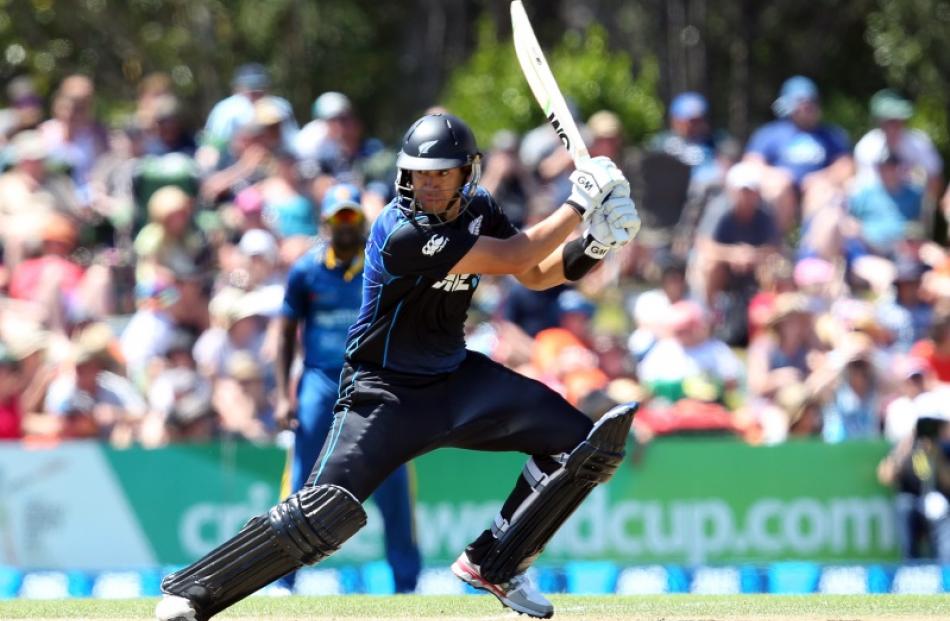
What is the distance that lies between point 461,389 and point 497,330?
572 cm

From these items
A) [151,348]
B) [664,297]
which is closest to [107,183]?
[151,348]

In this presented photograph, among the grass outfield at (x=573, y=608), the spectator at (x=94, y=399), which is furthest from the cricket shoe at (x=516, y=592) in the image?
the spectator at (x=94, y=399)

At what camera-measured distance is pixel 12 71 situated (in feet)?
83.2

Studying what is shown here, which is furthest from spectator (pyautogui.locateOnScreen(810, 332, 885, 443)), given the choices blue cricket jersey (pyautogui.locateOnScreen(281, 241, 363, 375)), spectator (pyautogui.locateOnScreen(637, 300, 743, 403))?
blue cricket jersey (pyautogui.locateOnScreen(281, 241, 363, 375))

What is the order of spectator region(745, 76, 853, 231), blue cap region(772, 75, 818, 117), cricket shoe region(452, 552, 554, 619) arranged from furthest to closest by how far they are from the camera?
blue cap region(772, 75, 818, 117)
spectator region(745, 76, 853, 231)
cricket shoe region(452, 552, 554, 619)

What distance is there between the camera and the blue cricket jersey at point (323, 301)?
31.6ft

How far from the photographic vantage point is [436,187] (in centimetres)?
678

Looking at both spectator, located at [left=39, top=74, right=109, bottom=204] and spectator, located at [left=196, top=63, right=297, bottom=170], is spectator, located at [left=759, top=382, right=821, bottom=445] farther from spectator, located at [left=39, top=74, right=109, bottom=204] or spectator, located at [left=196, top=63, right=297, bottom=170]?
spectator, located at [left=39, top=74, right=109, bottom=204]

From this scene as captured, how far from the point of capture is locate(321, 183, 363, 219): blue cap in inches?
378

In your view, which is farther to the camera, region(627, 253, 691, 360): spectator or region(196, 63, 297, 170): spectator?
region(196, 63, 297, 170): spectator

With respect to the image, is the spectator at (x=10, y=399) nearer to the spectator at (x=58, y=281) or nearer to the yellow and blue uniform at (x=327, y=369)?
the spectator at (x=58, y=281)

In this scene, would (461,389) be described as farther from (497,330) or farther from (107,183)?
(107,183)


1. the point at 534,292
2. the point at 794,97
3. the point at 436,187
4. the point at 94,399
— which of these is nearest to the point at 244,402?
the point at 94,399

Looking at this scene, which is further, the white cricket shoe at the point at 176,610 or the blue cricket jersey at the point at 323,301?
the blue cricket jersey at the point at 323,301
